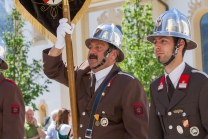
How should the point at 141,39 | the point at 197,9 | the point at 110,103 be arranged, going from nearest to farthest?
the point at 110,103
the point at 141,39
the point at 197,9

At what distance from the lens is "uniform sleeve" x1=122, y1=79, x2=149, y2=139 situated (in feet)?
18.5

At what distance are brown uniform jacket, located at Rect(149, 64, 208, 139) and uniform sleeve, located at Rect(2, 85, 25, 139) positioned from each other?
61.3 inches

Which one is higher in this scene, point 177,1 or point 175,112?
point 177,1

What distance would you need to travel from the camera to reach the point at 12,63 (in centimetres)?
1709

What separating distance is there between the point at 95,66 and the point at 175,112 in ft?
4.07

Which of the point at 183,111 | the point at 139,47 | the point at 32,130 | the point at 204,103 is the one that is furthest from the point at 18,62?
the point at 204,103

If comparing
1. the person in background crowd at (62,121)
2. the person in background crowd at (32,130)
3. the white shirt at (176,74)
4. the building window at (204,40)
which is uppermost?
the building window at (204,40)

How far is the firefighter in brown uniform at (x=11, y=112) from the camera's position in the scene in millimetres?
6035

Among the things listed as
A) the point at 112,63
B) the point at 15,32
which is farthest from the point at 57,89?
the point at 112,63

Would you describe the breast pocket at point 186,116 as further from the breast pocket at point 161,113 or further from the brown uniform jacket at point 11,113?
the brown uniform jacket at point 11,113

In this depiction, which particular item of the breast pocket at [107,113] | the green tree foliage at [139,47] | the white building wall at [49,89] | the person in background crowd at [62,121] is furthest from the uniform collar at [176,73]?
the white building wall at [49,89]

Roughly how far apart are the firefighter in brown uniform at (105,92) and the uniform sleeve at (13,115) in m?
0.45

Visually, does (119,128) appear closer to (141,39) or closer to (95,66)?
(95,66)

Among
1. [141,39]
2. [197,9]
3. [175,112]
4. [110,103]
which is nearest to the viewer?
[175,112]
